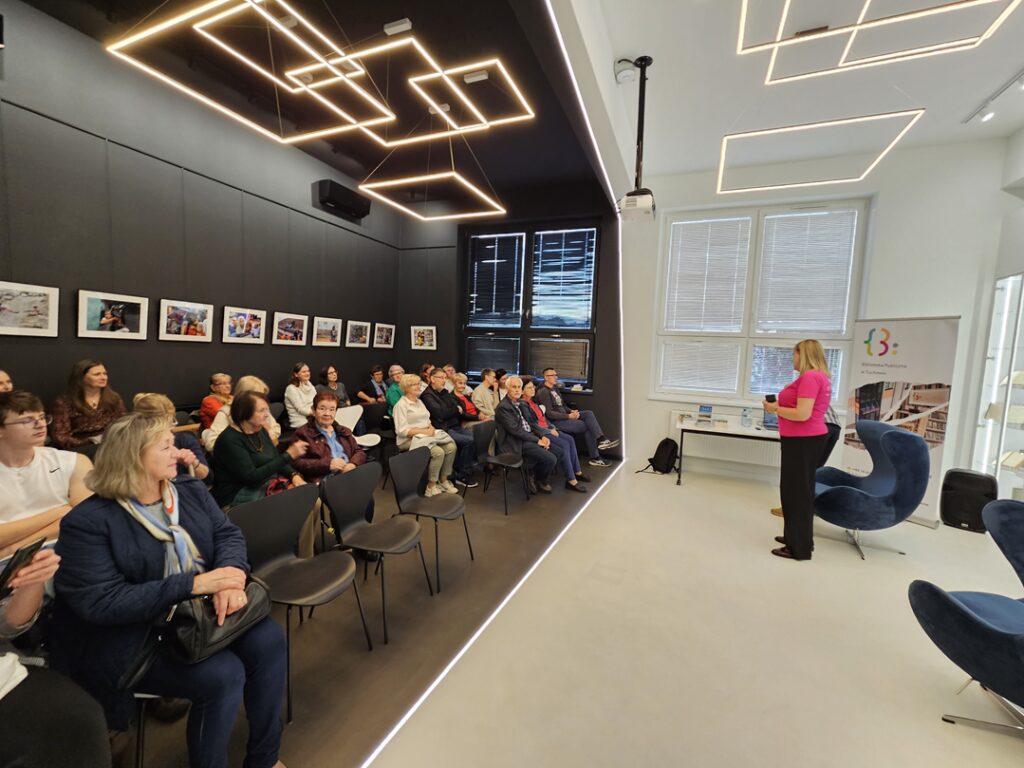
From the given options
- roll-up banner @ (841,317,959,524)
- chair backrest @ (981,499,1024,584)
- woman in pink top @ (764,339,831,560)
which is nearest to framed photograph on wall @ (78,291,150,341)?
woman in pink top @ (764,339,831,560)

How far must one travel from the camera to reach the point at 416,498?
3180 millimetres

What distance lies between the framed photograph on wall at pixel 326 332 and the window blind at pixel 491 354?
2.15m

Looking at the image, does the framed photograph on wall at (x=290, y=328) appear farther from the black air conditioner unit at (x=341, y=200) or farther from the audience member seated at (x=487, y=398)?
the audience member seated at (x=487, y=398)

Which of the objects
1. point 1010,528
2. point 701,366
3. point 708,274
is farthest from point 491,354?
point 1010,528

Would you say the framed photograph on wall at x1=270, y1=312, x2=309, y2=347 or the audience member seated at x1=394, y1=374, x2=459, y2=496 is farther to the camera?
the framed photograph on wall at x1=270, y1=312, x2=309, y2=347

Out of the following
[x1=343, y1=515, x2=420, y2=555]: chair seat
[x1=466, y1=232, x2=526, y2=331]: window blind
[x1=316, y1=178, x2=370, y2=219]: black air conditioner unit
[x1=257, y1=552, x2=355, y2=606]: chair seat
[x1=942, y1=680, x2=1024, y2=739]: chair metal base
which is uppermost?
[x1=316, y1=178, x2=370, y2=219]: black air conditioner unit

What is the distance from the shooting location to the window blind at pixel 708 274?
19.9 feet

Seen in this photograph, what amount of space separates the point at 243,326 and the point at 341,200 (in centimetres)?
240

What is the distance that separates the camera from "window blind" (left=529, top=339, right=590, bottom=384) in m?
6.73

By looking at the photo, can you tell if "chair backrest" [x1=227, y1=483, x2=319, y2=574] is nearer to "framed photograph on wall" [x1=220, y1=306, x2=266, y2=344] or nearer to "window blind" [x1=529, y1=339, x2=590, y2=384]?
"framed photograph on wall" [x1=220, y1=306, x2=266, y2=344]

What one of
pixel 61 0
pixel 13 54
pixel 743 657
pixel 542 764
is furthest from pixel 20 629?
pixel 61 0

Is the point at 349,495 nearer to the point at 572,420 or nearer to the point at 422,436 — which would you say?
the point at 422,436

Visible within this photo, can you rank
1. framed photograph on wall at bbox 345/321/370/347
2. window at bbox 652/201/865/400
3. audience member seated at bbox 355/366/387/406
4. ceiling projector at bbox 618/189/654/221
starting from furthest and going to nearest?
framed photograph on wall at bbox 345/321/370/347
audience member seated at bbox 355/366/387/406
window at bbox 652/201/865/400
ceiling projector at bbox 618/189/654/221

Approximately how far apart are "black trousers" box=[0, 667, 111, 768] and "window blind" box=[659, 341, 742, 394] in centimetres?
652
